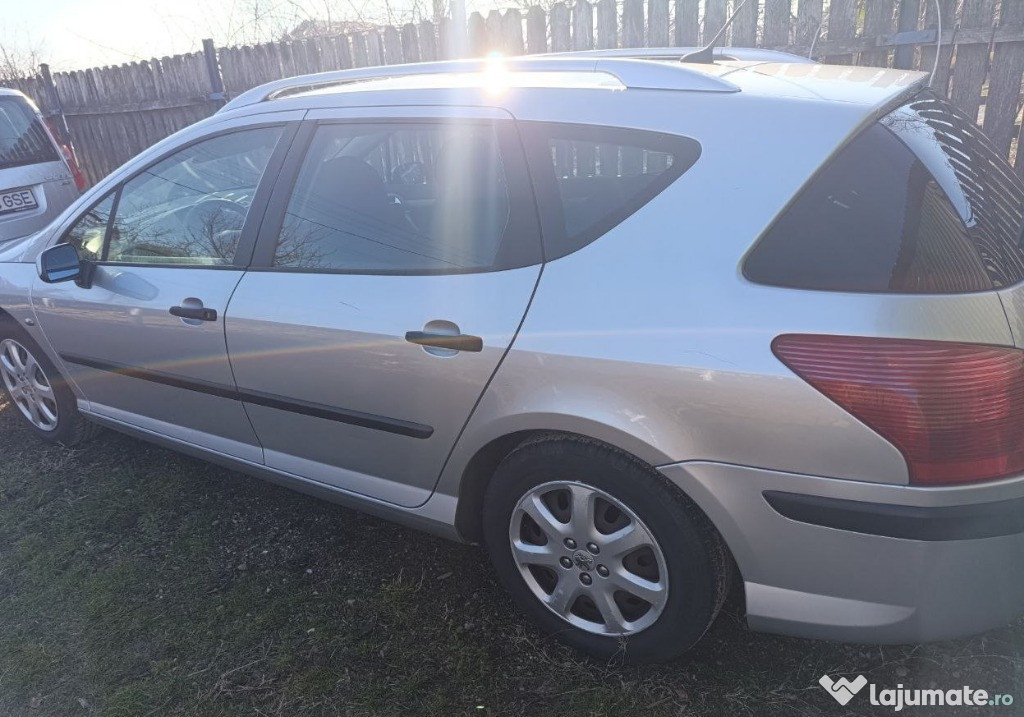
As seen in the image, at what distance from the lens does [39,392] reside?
144 inches

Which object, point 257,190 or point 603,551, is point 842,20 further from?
point 603,551

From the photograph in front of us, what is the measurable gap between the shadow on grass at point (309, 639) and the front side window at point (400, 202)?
3.72 ft

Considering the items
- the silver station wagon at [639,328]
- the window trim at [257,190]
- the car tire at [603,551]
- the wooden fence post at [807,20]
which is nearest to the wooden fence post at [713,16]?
the wooden fence post at [807,20]

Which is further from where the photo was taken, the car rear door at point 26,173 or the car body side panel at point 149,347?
the car rear door at point 26,173

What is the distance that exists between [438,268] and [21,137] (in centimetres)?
567

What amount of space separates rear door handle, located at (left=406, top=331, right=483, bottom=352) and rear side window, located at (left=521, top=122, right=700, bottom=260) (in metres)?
0.32

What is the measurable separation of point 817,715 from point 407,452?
1384mm

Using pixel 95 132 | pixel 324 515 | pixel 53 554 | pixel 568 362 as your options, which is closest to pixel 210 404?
pixel 324 515

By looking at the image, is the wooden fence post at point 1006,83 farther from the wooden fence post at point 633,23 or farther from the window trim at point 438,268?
the window trim at point 438,268

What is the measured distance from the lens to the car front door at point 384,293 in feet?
Answer: 6.66

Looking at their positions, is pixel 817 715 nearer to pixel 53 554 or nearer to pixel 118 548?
pixel 118 548

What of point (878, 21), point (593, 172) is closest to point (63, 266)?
point (593, 172)

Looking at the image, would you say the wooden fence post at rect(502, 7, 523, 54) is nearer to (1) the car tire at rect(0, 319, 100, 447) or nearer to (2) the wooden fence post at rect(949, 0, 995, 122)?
(2) the wooden fence post at rect(949, 0, 995, 122)

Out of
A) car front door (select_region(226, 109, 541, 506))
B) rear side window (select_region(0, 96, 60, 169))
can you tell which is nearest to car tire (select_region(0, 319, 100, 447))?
car front door (select_region(226, 109, 541, 506))
